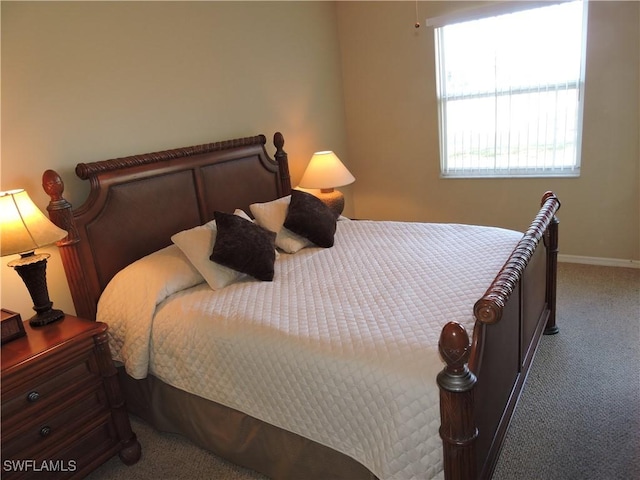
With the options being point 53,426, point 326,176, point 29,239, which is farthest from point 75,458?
point 326,176

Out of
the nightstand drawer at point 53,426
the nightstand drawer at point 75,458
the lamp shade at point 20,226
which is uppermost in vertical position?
the lamp shade at point 20,226

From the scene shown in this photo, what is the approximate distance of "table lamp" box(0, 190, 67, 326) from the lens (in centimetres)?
186

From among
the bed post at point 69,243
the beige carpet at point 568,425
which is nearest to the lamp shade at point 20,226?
the bed post at point 69,243

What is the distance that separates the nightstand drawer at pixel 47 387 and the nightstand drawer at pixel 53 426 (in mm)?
37

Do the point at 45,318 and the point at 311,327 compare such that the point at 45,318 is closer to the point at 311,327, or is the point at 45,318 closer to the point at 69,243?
the point at 69,243

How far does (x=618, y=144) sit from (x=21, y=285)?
406 centimetres

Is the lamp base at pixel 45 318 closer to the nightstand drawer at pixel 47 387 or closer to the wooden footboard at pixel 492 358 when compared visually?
the nightstand drawer at pixel 47 387

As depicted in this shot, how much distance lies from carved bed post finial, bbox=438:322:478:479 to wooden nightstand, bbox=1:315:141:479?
4.70 feet

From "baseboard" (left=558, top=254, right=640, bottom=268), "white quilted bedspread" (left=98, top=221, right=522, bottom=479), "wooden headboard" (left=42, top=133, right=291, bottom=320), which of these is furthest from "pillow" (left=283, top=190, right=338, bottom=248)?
"baseboard" (left=558, top=254, right=640, bottom=268)

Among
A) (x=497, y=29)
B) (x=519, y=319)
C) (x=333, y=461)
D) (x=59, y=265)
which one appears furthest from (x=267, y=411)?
(x=497, y=29)

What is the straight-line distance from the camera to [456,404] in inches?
53.0

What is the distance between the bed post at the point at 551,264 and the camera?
8.66 ft

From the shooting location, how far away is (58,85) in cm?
229

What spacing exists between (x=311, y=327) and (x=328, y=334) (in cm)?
9
